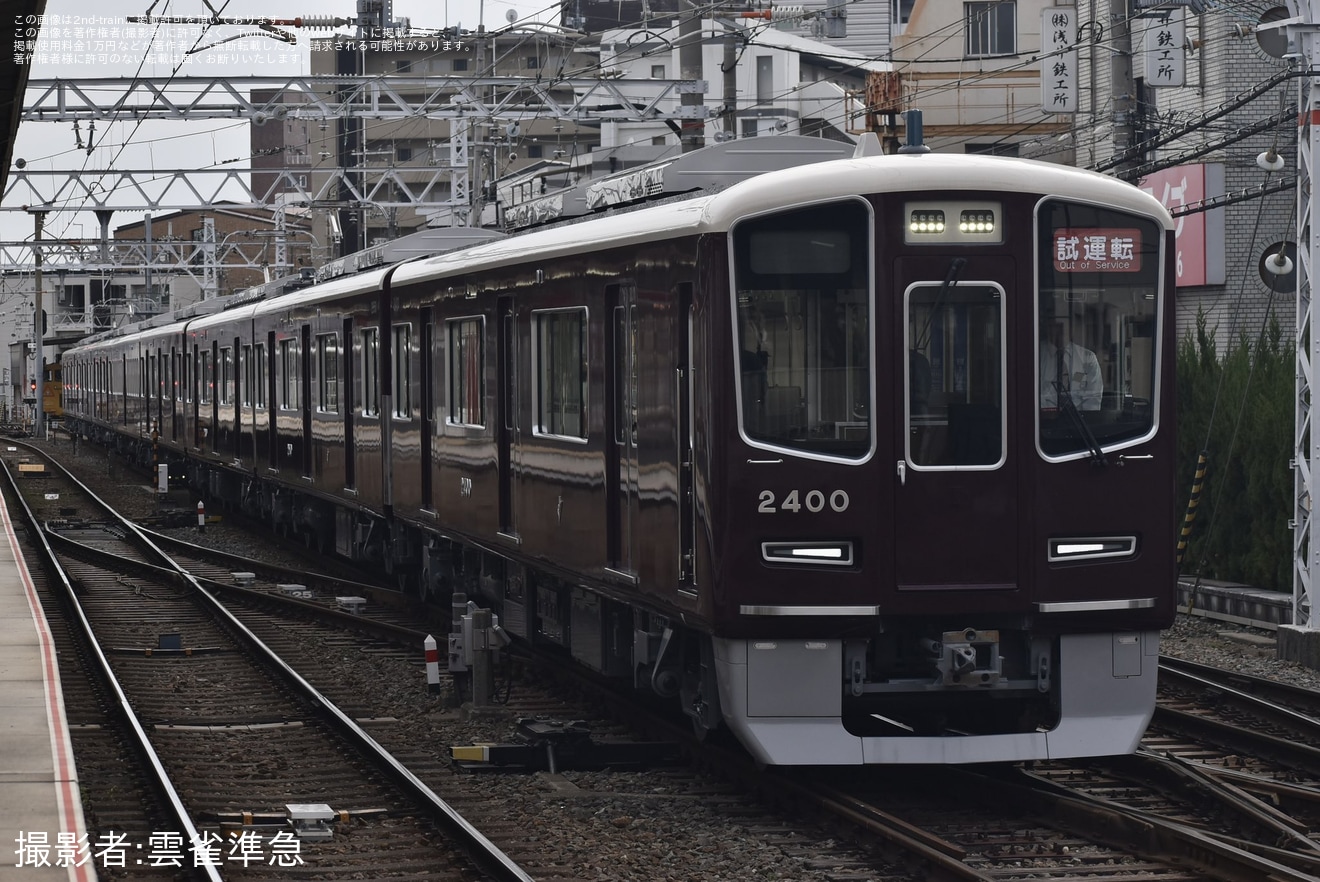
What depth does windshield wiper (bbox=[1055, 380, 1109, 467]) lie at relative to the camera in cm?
836

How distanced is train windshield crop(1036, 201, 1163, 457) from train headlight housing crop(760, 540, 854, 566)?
0.97 m

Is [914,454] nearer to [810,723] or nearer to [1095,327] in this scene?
[1095,327]

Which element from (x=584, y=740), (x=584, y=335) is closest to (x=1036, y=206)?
(x=584, y=335)

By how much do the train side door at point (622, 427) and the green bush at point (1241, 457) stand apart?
7.37 metres

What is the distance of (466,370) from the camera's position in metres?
13.2

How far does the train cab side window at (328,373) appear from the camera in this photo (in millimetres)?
18609

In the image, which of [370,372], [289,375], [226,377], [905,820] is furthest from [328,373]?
[905,820]

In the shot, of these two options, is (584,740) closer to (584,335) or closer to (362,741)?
(362,741)

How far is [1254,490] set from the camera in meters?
16.2

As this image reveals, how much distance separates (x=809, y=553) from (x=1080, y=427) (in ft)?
4.29

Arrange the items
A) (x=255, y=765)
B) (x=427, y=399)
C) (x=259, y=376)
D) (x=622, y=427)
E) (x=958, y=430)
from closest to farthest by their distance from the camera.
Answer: (x=958, y=430), (x=622, y=427), (x=255, y=765), (x=427, y=399), (x=259, y=376)

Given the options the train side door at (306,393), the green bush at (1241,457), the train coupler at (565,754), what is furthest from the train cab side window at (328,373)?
the train coupler at (565,754)

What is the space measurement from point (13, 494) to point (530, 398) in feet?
79.3

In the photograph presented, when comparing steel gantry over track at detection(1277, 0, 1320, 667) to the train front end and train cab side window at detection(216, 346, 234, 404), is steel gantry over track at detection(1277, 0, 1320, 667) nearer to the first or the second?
the train front end
